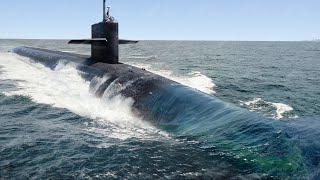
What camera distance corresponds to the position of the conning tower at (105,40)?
84.9ft

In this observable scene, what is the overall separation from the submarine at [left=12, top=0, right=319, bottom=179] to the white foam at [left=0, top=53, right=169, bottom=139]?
0.57 metres

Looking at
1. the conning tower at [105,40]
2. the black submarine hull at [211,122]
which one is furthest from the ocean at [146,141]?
the conning tower at [105,40]

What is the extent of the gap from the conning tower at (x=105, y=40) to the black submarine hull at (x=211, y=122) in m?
3.49

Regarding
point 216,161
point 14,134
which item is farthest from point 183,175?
point 14,134

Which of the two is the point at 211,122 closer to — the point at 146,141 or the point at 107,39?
the point at 146,141

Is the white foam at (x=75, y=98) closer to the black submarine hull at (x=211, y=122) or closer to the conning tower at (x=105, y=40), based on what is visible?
the black submarine hull at (x=211, y=122)

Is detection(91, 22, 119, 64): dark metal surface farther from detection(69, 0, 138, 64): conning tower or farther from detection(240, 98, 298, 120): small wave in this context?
detection(240, 98, 298, 120): small wave

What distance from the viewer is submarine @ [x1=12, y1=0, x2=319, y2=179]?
1051 centimetres

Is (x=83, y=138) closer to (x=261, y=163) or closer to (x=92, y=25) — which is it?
(x=261, y=163)

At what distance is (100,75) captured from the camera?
23688 millimetres

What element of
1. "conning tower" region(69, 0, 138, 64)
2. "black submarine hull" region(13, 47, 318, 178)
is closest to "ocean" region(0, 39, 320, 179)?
"black submarine hull" region(13, 47, 318, 178)

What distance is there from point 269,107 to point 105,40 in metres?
12.4

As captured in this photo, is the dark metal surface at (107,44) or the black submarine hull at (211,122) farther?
the dark metal surface at (107,44)

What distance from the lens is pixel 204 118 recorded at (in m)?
14.6
